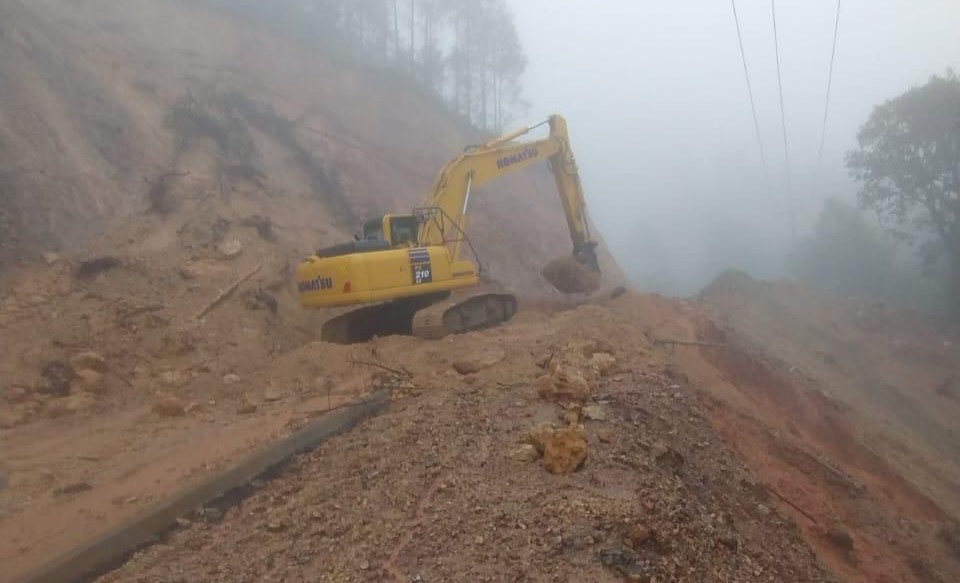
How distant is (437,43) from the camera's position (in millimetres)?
39344

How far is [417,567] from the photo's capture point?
471 cm

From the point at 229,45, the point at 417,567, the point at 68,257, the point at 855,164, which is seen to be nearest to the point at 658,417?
the point at 417,567

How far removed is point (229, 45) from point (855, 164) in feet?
76.6

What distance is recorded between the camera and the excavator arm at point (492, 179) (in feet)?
44.6

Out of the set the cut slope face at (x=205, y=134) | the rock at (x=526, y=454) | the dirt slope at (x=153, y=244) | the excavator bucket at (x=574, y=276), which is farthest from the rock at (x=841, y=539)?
the cut slope face at (x=205, y=134)

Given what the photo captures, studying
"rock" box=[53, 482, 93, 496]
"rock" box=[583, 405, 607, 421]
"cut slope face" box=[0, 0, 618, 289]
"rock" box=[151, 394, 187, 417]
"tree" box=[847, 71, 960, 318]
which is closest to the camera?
"rock" box=[53, 482, 93, 496]

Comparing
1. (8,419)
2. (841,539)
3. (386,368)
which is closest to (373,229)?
(386,368)

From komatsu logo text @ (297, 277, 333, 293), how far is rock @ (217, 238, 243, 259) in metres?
3.54

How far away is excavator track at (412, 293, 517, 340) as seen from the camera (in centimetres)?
1175

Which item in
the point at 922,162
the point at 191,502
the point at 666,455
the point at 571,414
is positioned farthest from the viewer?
the point at 922,162

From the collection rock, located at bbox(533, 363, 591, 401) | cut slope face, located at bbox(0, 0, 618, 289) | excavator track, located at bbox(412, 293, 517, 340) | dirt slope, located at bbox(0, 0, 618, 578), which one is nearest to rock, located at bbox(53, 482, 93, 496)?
dirt slope, located at bbox(0, 0, 618, 578)

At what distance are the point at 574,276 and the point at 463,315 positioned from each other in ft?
13.3

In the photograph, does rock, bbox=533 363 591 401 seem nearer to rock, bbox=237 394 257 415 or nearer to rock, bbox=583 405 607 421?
rock, bbox=583 405 607 421

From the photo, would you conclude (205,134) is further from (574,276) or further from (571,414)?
(571,414)
